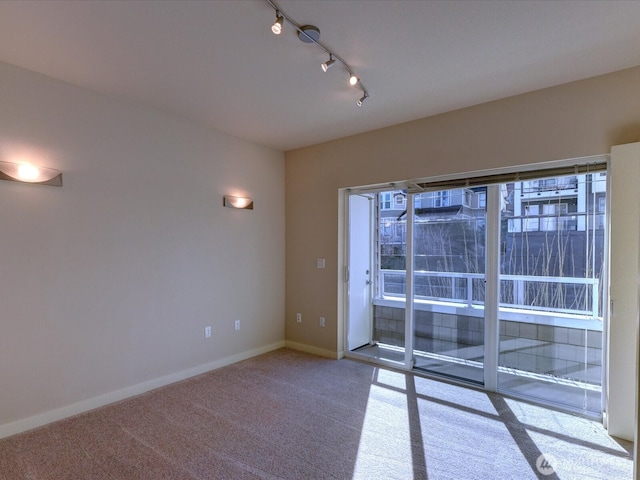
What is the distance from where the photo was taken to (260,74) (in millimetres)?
2615

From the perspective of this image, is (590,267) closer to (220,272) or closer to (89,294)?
(220,272)

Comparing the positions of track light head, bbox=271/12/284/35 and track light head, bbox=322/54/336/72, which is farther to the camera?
track light head, bbox=322/54/336/72

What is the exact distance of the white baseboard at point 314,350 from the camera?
4.23 meters

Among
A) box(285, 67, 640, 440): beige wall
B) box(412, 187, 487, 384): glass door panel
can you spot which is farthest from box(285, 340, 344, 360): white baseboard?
box(412, 187, 487, 384): glass door panel

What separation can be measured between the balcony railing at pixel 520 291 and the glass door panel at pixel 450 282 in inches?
0.4

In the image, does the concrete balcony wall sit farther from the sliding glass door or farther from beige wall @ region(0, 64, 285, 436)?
beige wall @ region(0, 64, 285, 436)

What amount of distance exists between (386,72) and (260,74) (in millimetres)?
992

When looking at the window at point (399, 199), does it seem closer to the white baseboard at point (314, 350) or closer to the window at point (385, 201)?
the window at point (385, 201)

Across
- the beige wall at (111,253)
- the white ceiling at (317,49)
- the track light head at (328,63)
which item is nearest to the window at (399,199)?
the white ceiling at (317,49)

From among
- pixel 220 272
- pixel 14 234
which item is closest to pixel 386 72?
pixel 220 272

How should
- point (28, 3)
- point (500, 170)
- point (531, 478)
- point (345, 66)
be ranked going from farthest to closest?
1. point (500, 170)
2. point (345, 66)
3. point (531, 478)
4. point (28, 3)

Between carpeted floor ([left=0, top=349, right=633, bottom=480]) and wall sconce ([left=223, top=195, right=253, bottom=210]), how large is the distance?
79.0 inches

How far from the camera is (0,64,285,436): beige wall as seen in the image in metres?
2.55

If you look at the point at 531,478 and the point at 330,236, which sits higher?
the point at 330,236
